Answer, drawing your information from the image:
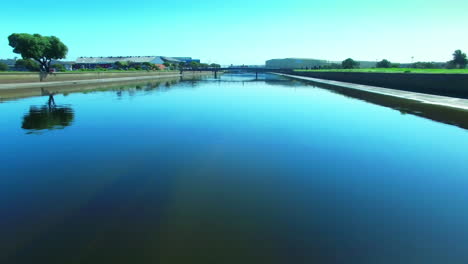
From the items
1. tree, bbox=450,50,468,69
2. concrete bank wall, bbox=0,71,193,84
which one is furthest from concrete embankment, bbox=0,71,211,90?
tree, bbox=450,50,468,69

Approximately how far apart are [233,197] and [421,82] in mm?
45956

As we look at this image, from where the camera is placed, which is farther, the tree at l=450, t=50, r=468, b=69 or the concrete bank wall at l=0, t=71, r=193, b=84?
the tree at l=450, t=50, r=468, b=69

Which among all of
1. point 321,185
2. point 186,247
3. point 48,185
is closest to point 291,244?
point 186,247

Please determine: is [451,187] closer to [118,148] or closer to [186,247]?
[186,247]

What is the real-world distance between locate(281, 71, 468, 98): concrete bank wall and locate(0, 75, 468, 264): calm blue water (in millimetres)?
22062

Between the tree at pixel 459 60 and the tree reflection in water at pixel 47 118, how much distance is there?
97430 mm

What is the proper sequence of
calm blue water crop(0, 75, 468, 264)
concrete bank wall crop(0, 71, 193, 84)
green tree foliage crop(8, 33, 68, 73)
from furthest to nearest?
green tree foliage crop(8, 33, 68, 73) < concrete bank wall crop(0, 71, 193, 84) < calm blue water crop(0, 75, 468, 264)

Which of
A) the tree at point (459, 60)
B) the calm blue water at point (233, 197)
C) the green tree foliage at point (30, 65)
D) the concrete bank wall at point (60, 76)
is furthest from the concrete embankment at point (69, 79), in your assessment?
the tree at point (459, 60)

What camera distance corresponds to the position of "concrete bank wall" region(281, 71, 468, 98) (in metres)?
35.7

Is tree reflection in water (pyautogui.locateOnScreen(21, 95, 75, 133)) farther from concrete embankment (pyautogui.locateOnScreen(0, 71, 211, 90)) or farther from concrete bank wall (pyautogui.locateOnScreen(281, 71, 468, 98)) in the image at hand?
concrete bank wall (pyautogui.locateOnScreen(281, 71, 468, 98))

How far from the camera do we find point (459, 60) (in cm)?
8356

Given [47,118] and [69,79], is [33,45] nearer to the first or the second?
[69,79]

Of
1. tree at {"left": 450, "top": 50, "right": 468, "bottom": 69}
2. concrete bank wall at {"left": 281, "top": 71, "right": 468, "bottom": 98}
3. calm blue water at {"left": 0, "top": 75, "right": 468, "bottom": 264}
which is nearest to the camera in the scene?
calm blue water at {"left": 0, "top": 75, "right": 468, "bottom": 264}

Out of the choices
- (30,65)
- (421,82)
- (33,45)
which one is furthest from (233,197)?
(30,65)
